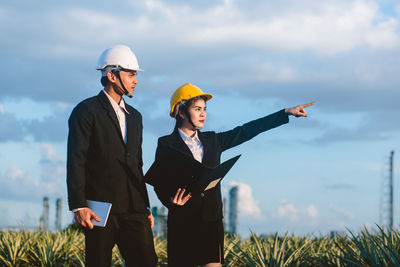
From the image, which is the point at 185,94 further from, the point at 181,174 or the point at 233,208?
→ the point at 233,208

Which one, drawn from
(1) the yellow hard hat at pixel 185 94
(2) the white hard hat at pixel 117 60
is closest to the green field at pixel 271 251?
(1) the yellow hard hat at pixel 185 94

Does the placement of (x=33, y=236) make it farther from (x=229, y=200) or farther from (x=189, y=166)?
(x=229, y=200)

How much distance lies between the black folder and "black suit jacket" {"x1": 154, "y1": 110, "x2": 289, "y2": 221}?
0.08ft

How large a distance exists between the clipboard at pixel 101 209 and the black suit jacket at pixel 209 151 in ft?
1.98

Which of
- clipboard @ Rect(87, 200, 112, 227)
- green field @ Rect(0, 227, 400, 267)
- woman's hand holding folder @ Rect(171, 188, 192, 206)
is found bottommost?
green field @ Rect(0, 227, 400, 267)

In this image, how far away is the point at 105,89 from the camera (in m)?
5.05

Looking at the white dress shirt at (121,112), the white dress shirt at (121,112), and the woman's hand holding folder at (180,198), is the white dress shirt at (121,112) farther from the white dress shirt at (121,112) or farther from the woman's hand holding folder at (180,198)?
the woman's hand holding folder at (180,198)

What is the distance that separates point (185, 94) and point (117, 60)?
736mm

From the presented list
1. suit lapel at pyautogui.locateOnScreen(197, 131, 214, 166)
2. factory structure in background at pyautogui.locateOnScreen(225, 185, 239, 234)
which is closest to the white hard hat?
suit lapel at pyautogui.locateOnScreen(197, 131, 214, 166)

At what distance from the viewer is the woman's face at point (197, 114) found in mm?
5289

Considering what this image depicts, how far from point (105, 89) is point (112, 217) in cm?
111

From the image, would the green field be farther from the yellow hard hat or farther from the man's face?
the man's face

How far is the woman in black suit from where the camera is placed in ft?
16.9

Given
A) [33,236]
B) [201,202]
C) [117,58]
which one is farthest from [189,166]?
[33,236]
